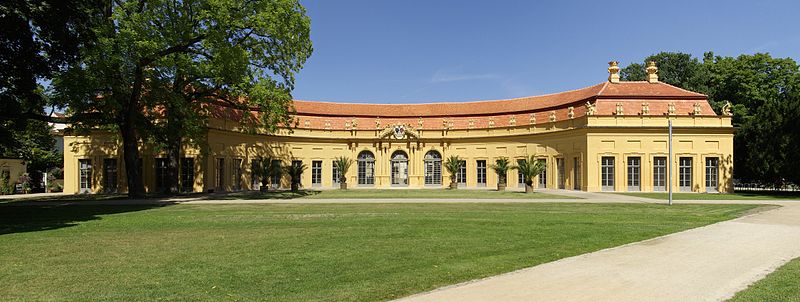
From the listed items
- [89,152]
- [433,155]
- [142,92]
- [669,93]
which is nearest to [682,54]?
[669,93]

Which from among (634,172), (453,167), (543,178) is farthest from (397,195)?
(634,172)

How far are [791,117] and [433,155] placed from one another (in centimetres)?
2787

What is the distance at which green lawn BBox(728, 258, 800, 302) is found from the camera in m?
6.44

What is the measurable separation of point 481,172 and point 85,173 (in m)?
32.3

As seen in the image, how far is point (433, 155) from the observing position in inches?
1939

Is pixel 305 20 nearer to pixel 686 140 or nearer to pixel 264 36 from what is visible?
pixel 264 36

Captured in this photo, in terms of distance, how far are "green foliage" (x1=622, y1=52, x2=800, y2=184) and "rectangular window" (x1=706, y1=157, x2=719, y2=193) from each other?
7.99ft

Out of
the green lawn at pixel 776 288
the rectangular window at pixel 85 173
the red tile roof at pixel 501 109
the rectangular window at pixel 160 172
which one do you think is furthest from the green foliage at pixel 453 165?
the green lawn at pixel 776 288

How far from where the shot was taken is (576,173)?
3928cm

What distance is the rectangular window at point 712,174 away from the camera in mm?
37375

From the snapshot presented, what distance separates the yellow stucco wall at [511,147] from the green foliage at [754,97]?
251cm

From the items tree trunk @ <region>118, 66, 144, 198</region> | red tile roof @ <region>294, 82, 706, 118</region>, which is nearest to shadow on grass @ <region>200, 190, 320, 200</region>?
tree trunk @ <region>118, 66, 144, 198</region>

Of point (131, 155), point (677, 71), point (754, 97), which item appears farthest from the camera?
point (677, 71)

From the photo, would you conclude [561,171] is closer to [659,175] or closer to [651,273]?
[659,175]
